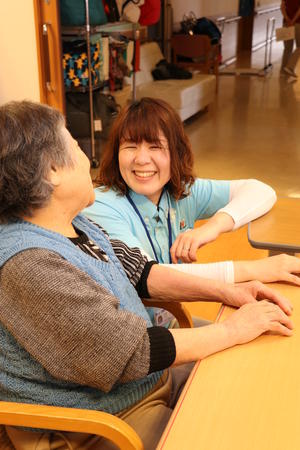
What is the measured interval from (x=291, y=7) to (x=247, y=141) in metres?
3.51

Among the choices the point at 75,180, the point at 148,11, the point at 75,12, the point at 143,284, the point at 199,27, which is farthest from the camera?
the point at 199,27

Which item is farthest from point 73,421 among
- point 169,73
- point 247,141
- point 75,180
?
point 169,73

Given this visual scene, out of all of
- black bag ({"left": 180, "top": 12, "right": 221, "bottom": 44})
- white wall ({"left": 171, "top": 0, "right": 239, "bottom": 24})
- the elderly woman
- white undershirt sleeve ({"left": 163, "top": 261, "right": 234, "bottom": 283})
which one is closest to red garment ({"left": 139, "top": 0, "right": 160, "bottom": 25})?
black bag ({"left": 180, "top": 12, "right": 221, "bottom": 44})

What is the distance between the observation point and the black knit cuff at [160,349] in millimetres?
1102

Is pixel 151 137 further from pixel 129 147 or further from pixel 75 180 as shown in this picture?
pixel 75 180

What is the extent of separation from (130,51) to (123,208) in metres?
4.07

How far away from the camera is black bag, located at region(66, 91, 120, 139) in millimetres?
4852

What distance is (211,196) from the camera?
6.49 feet

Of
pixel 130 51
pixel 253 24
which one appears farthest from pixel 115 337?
pixel 253 24

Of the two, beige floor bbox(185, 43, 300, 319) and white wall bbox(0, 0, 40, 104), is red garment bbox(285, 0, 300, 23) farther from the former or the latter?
white wall bbox(0, 0, 40, 104)

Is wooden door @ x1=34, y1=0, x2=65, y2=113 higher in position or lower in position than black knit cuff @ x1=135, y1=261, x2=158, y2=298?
higher

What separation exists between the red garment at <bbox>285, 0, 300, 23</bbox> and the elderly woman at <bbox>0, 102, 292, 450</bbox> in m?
7.92

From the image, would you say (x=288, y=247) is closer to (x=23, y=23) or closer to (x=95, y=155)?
(x=23, y=23)

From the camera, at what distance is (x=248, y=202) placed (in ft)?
6.08
